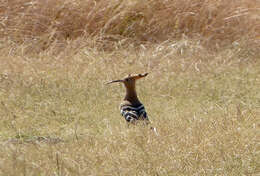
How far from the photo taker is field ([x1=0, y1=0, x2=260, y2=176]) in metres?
4.61

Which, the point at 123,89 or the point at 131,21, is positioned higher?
the point at 131,21

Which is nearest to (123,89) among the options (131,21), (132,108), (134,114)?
(132,108)

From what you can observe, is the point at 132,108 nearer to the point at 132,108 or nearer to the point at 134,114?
the point at 132,108

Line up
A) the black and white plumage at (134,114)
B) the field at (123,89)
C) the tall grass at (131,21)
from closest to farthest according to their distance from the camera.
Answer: the field at (123,89)
the black and white plumage at (134,114)
the tall grass at (131,21)

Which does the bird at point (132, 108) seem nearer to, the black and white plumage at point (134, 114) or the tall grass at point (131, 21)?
the black and white plumage at point (134, 114)

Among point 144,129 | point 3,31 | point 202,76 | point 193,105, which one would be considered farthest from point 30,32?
point 144,129

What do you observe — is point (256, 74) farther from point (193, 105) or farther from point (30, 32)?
point (30, 32)

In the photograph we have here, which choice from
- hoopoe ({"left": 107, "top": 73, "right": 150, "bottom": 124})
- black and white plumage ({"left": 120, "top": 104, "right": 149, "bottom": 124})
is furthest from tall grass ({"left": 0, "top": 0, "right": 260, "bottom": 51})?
black and white plumage ({"left": 120, "top": 104, "right": 149, "bottom": 124})

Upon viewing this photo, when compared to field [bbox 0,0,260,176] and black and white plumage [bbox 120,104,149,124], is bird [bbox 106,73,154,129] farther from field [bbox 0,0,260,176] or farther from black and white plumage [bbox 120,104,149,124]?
field [bbox 0,0,260,176]

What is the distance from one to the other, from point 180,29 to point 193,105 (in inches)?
112

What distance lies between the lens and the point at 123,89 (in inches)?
293

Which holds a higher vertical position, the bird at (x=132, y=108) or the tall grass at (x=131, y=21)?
the tall grass at (x=131, y=21)

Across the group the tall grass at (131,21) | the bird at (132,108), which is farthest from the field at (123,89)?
the bird at (132,108)

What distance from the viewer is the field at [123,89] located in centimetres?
461
